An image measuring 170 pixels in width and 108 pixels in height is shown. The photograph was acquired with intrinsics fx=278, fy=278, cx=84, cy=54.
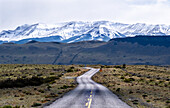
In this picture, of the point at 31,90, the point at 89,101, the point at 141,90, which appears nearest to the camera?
the point at 89,101

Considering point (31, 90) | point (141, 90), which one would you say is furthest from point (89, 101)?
point (141, 90)

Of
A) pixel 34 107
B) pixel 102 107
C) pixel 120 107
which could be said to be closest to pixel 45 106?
pixel 34 107

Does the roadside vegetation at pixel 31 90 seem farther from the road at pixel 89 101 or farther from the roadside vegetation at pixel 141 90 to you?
the roadside vegetation at pixel 141 90

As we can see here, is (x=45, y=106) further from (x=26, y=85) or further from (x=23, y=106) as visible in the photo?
(x=26, y=85)

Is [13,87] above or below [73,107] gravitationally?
below

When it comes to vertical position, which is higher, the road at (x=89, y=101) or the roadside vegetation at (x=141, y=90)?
the road at (x=89, y=101)

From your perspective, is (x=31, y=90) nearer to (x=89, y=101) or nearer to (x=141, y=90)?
(x=89, y=101)

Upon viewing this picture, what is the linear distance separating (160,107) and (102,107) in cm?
661

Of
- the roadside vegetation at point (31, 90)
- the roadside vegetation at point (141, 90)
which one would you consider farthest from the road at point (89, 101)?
the roadside vegetation at point (31, 90)

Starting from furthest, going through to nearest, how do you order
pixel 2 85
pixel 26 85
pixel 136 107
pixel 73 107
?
pixel 26 85 → pixel 2 85 → pixel 136 107 → pixel 73 107

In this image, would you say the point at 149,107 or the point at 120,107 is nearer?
the point at 120,107

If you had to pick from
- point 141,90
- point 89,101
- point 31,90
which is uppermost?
point 89,101

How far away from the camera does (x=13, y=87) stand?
4550cm

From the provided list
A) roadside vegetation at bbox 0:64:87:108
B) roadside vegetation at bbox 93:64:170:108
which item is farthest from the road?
roadside vegetation at bbox 0:64:87:108
